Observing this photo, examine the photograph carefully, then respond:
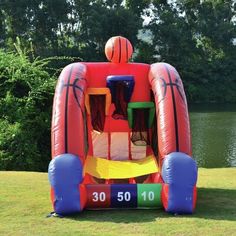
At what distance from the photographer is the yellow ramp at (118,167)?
5820 mm

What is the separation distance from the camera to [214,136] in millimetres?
20469

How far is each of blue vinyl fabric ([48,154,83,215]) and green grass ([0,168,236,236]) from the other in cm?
12

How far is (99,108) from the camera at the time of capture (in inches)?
271

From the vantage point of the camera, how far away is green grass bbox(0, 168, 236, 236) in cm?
447

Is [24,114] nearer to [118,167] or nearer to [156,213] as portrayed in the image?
[118,167]

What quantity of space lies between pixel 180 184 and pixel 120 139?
1926 mm

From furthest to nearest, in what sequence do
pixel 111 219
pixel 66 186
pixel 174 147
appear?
pixel 174 147 < pixel 66 186 < pixel 111 219

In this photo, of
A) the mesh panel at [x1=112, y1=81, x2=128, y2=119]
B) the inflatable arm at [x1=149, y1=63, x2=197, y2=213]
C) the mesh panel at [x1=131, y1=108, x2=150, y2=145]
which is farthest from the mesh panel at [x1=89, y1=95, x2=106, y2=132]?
the inflatable arm at [x1=149, y1=63, x2=197, y2=213]

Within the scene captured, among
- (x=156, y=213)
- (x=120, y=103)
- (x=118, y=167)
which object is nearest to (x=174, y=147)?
(x=156, y=213)

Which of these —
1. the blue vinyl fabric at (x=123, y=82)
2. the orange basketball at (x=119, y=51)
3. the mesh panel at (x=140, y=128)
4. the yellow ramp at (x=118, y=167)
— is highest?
the orange basketball at (x=119, y=51)

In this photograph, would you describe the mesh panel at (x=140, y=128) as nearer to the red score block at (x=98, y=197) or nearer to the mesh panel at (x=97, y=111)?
the mesh panel at (x=97, y=111)

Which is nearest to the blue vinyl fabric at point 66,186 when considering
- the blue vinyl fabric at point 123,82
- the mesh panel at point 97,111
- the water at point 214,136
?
the blue vinyl fabric at point 123,82

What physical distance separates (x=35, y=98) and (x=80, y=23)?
25.2m

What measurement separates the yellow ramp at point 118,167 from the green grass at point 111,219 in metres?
0.62
